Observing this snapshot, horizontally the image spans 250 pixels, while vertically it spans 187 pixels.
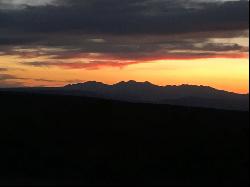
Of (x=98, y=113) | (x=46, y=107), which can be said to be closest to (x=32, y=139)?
(x=98, y=113)

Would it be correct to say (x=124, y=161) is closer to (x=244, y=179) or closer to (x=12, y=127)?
(x=244, y=179)

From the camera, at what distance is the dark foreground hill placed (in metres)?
24.7

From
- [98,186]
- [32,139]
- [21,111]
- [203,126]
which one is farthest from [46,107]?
[98,186]

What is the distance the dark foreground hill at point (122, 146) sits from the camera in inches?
971

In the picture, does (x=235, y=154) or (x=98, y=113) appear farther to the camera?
(x=98, y=113)

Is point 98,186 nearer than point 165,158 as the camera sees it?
Yes

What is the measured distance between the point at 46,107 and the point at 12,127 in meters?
6.37

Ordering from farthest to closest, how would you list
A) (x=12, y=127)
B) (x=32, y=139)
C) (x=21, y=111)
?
1. (x=21, y=111)
2. (x=12, y=127)
3. (x=32, y=139)

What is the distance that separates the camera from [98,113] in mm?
35625

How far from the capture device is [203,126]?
3203 centimetres

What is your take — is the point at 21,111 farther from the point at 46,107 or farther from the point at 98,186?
the point at 98,186

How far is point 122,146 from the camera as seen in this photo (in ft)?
94.2

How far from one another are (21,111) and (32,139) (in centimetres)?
760

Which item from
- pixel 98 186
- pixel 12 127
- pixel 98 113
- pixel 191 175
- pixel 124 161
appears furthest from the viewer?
pixel 98 113
